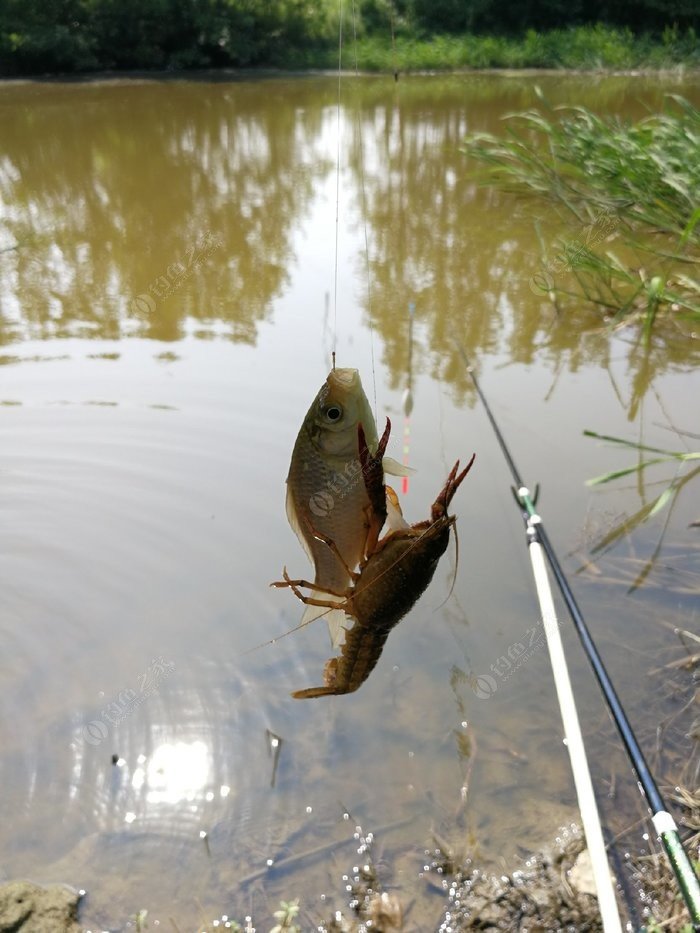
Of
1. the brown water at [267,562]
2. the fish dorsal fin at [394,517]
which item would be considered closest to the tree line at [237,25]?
the brown water at [267,562]

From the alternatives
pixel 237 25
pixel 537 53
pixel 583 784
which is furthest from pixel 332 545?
pixel 537 53

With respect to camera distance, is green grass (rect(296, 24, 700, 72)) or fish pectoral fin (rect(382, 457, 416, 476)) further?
green grass (rect(296, 24, 700, 72))

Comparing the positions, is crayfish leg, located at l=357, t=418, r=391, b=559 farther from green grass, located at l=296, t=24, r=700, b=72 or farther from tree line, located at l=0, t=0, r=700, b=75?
green grass, located at l=296, t=24, r=700, b=72

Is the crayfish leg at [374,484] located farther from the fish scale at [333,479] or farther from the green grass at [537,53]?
the green grass at [537,53]

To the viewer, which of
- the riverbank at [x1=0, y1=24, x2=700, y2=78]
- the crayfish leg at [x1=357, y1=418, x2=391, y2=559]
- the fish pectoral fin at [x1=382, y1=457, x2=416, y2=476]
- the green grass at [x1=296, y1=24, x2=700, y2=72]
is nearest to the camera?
the crayfish leg at [x1=357, y1=418, x2=391, y2=559]

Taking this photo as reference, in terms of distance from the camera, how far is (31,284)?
809 cm

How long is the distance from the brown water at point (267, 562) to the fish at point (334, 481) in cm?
115

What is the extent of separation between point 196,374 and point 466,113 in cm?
1486

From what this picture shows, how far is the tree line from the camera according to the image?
77.4ft

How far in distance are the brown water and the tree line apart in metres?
17.9

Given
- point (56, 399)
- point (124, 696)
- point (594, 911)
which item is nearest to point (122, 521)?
point (124, 696)

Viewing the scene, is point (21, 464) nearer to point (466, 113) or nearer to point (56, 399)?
point (56, 399)

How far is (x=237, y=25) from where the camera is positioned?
85.6 ft

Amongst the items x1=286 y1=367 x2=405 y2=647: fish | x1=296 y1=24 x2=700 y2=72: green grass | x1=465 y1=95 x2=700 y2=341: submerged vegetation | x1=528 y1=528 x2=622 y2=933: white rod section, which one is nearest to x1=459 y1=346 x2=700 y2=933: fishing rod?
x1=528 y1=528 x2=622 y2=933: white rod section
